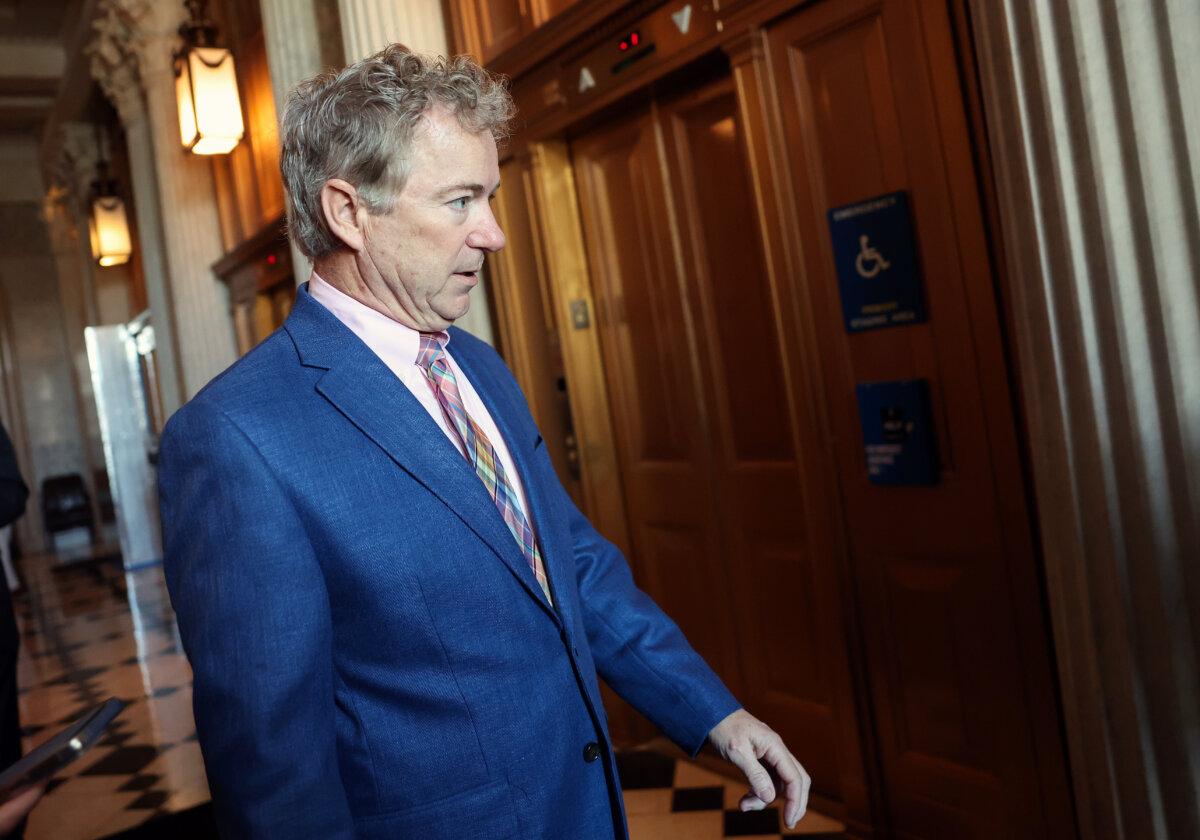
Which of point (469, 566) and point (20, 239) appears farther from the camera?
point (20, 239)

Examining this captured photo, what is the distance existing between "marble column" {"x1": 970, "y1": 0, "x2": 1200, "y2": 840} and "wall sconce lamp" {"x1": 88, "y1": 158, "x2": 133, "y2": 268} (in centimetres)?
933

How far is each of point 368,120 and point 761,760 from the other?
3.36 ft

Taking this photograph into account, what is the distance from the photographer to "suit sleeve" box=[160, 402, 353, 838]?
1.14m

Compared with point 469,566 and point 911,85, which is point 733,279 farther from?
point 469,566

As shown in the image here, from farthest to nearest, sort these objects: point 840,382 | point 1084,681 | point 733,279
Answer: point 733,279 < point 840,382 < point 1084,681

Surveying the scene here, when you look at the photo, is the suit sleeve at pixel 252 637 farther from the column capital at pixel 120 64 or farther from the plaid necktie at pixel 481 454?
the column capital at pixel 120 64

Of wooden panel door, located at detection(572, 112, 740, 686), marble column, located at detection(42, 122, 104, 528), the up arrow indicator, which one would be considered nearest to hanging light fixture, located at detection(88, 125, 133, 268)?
marble column, located at detection(42, 122, 104, 528)

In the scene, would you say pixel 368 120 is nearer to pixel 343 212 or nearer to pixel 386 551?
pixel 343 212

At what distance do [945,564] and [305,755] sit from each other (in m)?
1.95

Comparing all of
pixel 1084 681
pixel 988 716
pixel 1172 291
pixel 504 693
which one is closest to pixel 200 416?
pixel 504 693

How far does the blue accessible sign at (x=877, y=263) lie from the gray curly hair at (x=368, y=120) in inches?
58.1

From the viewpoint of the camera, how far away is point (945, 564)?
2.67 m

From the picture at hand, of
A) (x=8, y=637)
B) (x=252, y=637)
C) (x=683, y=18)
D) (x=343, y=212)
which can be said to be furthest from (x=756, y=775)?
(x=683, y=18)

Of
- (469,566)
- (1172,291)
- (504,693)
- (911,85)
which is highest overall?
(911,85)
